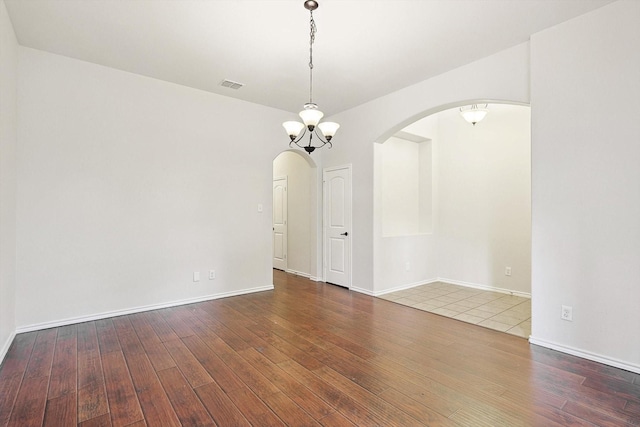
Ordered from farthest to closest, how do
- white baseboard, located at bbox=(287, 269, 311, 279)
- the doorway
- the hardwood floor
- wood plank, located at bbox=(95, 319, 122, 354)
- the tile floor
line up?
white baseboard, located at bbox=(287, 269, 311, 279), the doorway, the tile floor, wood plank, located at bbox=(95, 319, 122, 354), the hardwood floor

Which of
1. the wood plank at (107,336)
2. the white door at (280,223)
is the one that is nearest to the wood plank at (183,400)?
the wood plank at (107,336)

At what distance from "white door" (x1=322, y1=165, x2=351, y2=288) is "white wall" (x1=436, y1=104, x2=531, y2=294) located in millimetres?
1959

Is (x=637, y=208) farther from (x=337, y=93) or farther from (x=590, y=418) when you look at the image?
(x=337, y=93)

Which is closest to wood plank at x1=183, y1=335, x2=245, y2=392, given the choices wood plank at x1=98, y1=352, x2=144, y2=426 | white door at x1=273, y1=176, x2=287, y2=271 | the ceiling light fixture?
wood plank at x1=98, y1=352, x2=144, y2=426

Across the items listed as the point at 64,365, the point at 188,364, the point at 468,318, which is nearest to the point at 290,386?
the point at 188,364

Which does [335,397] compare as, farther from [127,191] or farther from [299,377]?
[127,191]

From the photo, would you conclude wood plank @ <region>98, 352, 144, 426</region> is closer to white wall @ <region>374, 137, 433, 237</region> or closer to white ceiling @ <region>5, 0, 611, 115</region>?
white ceiling @ <region>5, 0, 611, 115</region>

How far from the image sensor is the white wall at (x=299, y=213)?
20.5 feet

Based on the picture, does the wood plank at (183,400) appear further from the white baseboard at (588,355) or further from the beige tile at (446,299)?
the beige tile at (446,299)

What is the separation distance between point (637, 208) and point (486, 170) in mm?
2901

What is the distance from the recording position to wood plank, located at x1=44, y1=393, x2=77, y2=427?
1.89m

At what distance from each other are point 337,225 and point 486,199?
2616mm

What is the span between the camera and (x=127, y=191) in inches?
155

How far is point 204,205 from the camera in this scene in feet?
15.0
